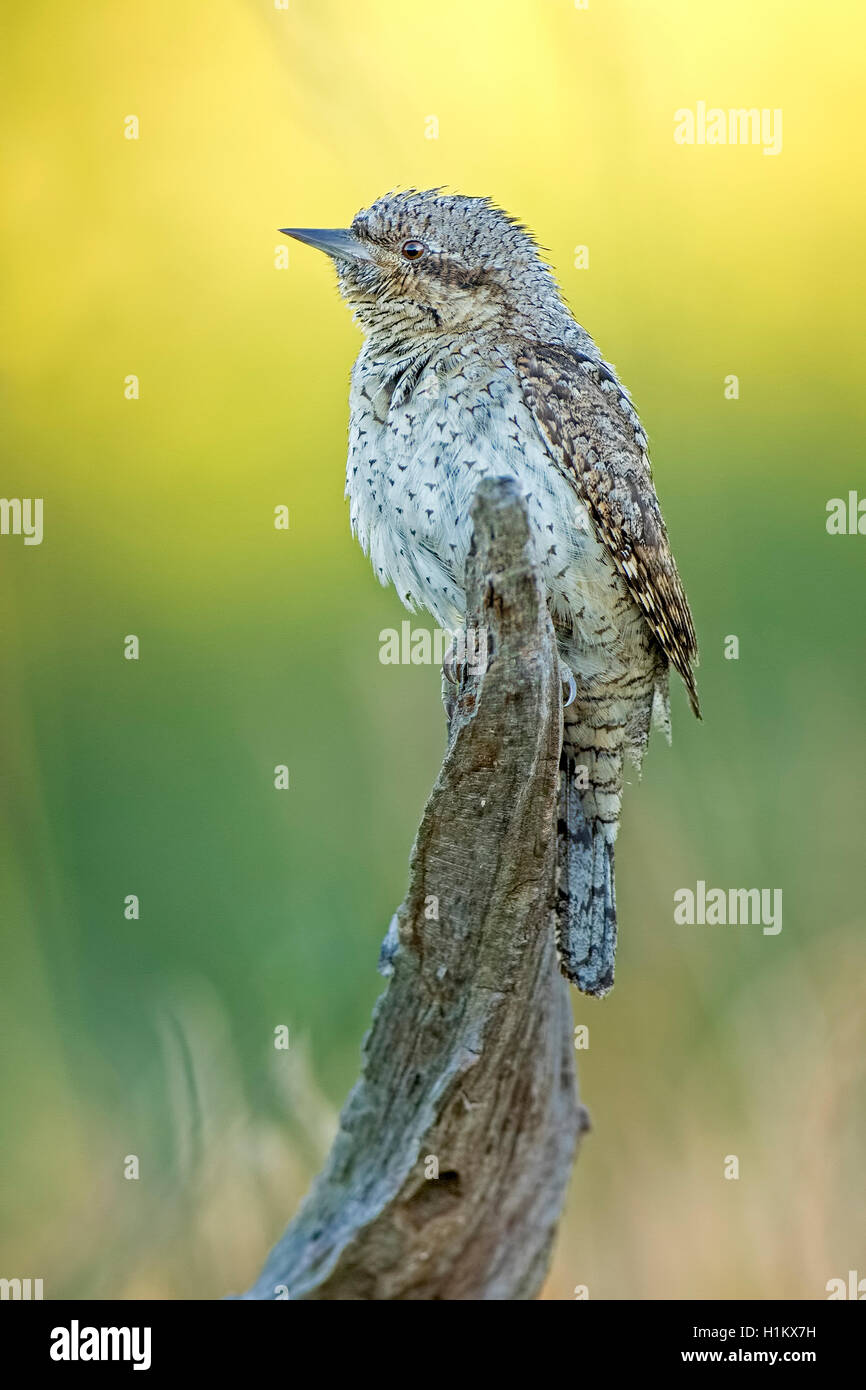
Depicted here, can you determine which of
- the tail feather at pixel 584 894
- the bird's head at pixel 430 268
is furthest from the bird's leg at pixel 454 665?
the bird's head at pixel 430 268

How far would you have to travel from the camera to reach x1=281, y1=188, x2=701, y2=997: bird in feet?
9.55

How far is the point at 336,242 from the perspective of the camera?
3.16 meters

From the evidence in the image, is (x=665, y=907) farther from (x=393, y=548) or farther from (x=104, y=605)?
(x=104, y=605)

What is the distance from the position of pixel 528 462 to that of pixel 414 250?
0.71 meters

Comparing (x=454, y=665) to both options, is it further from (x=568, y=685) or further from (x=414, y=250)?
(x=414, y=250)

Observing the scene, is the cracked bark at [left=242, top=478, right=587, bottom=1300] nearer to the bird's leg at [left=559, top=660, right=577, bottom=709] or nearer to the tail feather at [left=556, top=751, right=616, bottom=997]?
the tail feather at [left=556, top=751, right=616, bottom=997]

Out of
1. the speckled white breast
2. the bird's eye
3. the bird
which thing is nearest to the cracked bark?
the bird

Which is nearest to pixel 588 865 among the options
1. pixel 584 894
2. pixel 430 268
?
pixel 584 894

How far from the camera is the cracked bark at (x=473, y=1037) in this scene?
229cm

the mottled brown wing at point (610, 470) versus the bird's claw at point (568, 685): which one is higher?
the mottled brown wing at point (610, 470)

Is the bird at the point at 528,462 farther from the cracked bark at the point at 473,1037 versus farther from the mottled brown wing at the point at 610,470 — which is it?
the cracked bark at the point at 473,1037

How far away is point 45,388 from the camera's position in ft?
13.6
